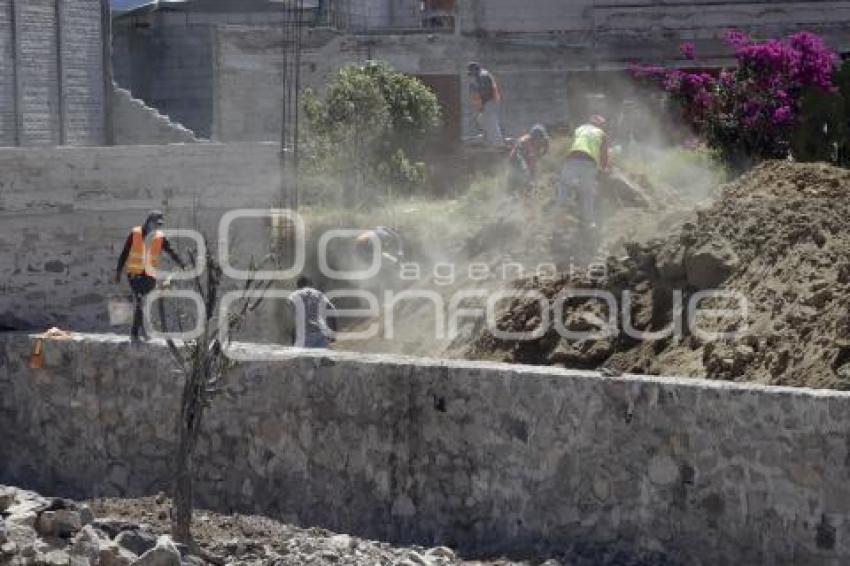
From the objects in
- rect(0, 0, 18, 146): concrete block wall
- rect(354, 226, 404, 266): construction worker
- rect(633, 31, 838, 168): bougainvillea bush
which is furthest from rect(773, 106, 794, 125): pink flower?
rect(0, 0, 18, 146): concrete block wall

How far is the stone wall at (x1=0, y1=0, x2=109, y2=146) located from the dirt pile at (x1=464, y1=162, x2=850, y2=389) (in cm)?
1271

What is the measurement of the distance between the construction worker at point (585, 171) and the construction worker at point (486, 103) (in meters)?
6.40

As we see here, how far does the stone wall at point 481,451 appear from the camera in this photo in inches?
413

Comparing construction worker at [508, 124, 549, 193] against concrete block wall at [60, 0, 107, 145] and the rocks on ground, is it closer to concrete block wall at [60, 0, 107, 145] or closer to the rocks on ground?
the rocks on ground

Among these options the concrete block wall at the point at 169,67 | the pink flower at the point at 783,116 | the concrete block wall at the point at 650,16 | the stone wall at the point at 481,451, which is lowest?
the stone wall at the point at 481,451

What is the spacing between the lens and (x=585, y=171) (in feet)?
56.9

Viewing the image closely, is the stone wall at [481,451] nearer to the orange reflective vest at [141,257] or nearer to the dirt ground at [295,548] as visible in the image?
the dirt ground at [295,548]

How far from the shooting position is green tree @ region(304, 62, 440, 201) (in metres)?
23.2

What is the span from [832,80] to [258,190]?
6478 mm

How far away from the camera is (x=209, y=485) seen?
1369 centimetres

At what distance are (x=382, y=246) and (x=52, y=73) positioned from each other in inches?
348

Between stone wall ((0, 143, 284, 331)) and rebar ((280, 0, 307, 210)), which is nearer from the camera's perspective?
stone wall ((0, 143, 284, 331))

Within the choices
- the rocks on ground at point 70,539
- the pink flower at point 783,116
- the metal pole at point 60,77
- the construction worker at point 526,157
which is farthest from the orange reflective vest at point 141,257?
the metal pole at point 60,77

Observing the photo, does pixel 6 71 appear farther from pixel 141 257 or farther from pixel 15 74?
pixel 141 257
